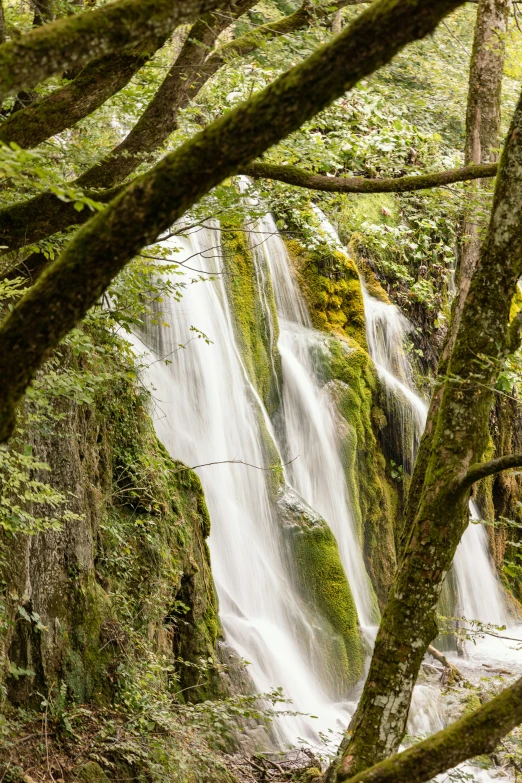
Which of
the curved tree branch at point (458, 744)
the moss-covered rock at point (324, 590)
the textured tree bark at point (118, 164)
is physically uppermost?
the textured tree bark at point (118, 164)

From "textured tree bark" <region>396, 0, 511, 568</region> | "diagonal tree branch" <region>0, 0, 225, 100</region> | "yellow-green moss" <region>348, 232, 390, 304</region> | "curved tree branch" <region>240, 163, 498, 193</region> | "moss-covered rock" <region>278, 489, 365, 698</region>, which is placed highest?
"yellow-green moss" <region>348, 232, 390, 304</region>

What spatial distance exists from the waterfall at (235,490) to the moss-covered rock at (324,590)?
0.16m

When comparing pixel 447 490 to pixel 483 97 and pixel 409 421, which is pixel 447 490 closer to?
pixel 483 97

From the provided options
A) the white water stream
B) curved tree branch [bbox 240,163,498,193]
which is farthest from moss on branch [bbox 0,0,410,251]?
the white water stream

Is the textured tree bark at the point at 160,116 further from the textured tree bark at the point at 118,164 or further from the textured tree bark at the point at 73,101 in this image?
the textured tree bark at the point at 73,101

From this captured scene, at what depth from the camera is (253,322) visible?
1217 centimetres

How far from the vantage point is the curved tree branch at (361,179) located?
4086 mm

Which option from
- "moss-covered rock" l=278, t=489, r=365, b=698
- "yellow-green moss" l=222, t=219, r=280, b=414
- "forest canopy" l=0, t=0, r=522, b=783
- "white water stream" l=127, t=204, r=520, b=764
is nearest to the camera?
"forest canopy" l=0, t=0, r=522, b=783

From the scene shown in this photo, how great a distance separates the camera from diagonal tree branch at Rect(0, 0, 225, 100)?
1986 millimetres

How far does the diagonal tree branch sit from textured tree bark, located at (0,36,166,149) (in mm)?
2381

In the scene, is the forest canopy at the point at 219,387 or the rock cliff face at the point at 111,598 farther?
the rock cliff face at the point at 111,598

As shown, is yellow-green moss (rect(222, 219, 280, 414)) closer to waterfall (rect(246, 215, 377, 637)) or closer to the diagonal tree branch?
waterfall (rect(246, 215, 377, 637))

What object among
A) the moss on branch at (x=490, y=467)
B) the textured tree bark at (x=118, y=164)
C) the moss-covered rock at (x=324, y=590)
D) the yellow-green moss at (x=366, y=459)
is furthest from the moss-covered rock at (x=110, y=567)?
the yellow-green moss at (x=366, y=459)

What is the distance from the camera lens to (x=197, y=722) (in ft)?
18.9
